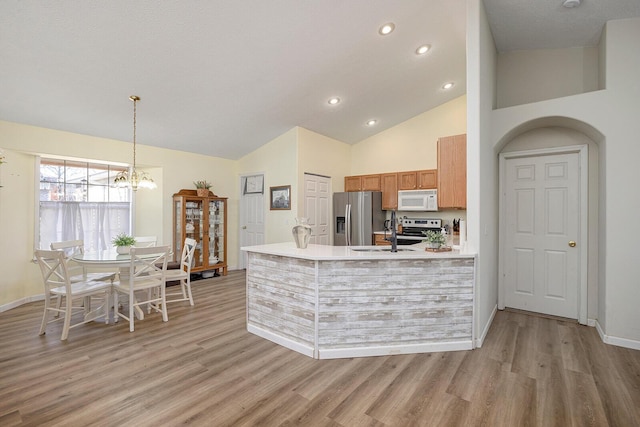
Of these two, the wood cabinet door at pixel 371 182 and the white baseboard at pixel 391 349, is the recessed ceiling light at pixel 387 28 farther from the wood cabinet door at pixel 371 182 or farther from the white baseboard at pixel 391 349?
the white baseboard at pixel 391 349

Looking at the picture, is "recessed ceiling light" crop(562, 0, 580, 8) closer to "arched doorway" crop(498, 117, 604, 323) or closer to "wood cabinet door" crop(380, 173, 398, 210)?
"arched doorway" crop(498, 117, 604, 323)

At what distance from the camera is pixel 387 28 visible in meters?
3.30

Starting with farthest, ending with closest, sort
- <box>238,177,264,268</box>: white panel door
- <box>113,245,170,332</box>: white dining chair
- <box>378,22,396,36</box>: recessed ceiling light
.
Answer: <box>238,177,264,268</box>: white panel door < <box>113,245,170,332</box>: white dining chair < <box>378,22,396,36</box>: recessed ceiling light

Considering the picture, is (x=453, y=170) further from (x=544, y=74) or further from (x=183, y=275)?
(x=183, y=275)

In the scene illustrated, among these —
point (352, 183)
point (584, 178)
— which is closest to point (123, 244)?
point (352, 183)

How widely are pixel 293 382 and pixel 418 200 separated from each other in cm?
404

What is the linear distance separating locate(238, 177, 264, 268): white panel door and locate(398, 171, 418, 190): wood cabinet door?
280 centimetres

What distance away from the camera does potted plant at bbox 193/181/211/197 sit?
5.76 m

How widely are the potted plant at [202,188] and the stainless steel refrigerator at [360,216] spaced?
8.61 ft

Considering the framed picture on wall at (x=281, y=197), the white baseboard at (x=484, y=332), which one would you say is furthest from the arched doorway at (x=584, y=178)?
the framed picture on wall at (x=281, y=197)

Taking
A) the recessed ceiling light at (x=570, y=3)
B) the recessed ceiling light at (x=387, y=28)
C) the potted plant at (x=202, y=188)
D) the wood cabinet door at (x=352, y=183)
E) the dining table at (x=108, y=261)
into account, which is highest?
the recessed ceiling light at (x=387, y=28)

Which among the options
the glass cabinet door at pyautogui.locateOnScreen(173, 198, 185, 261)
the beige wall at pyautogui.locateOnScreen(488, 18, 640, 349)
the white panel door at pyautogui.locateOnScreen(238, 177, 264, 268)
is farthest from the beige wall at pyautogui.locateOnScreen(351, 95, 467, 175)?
the glass cabinet door at pyautogui.locateOnScreen(173, 198, 185, 261)

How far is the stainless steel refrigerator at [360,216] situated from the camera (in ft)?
18.8

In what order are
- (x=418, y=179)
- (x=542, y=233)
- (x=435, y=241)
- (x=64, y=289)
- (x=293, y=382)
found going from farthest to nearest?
(x=418, y=179) < (x=542, y=233) < (x=64, y=289) < (x=435, y=241) < (x=293, y=382)
